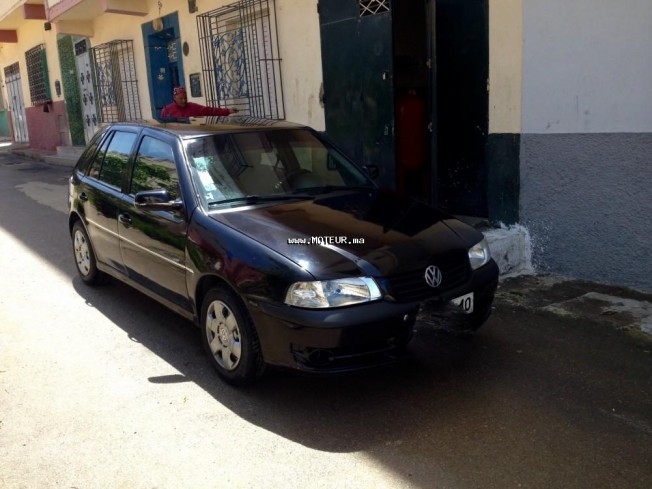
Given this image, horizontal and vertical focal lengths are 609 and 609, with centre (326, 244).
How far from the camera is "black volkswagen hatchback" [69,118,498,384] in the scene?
10.6 feet

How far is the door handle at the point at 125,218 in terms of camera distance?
4.63m

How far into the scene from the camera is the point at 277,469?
2924mm

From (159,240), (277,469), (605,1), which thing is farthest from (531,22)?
(277,469)

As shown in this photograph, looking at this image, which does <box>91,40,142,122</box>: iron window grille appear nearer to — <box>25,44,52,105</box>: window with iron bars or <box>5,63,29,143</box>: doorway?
<box>25,44,52,105</box>: window with iron bars

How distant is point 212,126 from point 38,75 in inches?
703

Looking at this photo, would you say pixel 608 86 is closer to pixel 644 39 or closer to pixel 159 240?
pixel 644 39

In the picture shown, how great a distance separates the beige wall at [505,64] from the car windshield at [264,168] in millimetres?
1886

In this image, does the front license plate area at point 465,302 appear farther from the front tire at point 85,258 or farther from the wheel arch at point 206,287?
the front tire at point 85,258

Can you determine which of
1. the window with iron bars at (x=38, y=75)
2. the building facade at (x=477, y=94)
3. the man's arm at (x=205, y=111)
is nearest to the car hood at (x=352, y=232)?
the building facade at (x=477, y=94)

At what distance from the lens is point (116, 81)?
14.1m

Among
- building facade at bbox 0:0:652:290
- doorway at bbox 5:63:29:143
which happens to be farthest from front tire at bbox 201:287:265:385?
doorway at bbox 5:63:29:143

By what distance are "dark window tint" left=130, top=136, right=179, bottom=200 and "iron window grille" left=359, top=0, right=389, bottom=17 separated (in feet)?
11.2

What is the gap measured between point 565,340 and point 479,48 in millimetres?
3413

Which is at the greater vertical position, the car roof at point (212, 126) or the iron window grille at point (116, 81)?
the iron window grille at point (116, 81)
